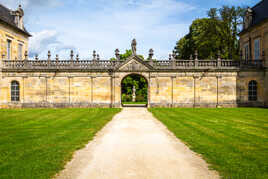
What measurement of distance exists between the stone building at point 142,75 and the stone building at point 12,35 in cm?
278

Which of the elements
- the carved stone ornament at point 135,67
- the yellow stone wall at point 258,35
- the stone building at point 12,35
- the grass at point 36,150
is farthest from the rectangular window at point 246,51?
the stone building at point 12,35

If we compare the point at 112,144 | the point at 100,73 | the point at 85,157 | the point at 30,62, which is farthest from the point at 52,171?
the point at 30,62

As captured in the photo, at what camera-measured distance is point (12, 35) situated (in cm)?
2794

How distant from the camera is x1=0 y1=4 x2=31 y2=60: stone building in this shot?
2594cm

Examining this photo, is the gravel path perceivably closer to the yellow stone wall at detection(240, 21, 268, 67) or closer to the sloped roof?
the yellow stone wall at detection(240, 21, 268, 67)

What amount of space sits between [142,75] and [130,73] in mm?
1369

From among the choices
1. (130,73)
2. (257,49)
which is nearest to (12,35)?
(130,73)

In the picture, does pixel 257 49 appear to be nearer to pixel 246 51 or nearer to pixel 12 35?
pixel 246 51

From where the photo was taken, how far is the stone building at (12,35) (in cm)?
2594

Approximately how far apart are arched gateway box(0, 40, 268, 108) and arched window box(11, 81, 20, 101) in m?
0.32

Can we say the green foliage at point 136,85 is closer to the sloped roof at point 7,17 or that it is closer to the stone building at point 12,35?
the stone building at point 12,35

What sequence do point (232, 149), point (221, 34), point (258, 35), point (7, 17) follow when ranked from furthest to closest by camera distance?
point (221, 34) → point (7, 17) → point (258, 35) → point (232, 149)

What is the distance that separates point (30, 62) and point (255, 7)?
94.4 feet

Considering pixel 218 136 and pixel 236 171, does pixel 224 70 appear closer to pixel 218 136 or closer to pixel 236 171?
A: pixel 218 136
